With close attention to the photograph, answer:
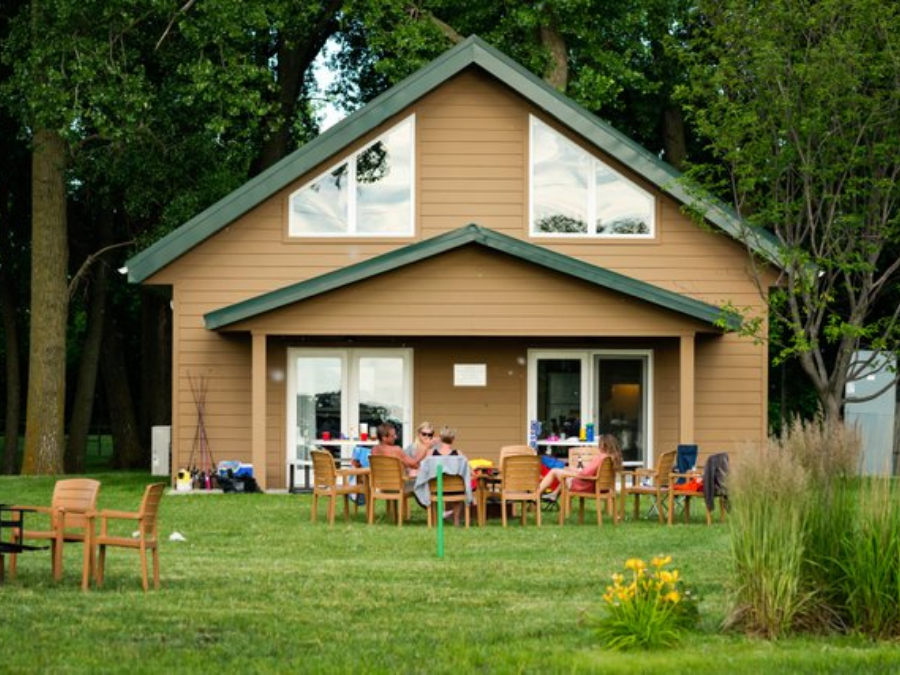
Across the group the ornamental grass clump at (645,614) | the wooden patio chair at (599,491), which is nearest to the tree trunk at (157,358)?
the wooden patio chair at (599,491)

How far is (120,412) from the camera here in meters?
37.4

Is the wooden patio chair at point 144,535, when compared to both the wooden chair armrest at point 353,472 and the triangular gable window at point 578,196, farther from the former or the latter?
the triangular gable window at point 578,196

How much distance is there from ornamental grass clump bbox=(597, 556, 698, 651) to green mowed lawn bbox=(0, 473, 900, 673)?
5.6 inches

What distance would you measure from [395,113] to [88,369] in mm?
13269

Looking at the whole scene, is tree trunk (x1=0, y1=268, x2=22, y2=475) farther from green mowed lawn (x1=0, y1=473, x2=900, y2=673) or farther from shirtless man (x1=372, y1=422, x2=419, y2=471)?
green mowed lawn (x1=0, y1=473, x2=900, y2=673)

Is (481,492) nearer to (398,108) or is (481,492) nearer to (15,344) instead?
(398,108)

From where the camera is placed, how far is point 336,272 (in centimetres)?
2341

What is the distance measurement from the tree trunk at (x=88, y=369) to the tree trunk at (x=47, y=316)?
6097mm

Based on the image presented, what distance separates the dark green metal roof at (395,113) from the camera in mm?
24375

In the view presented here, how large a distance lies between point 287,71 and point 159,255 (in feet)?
42.5

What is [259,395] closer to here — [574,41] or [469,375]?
[469,375]

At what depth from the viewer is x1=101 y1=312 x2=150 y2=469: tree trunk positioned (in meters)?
37.2

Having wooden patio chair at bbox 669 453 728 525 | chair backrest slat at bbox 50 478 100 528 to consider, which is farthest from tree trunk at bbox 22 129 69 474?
chair backrest slat at bbox 50 478 100 528

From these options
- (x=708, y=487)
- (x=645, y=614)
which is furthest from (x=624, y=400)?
(x=645, y=614)
